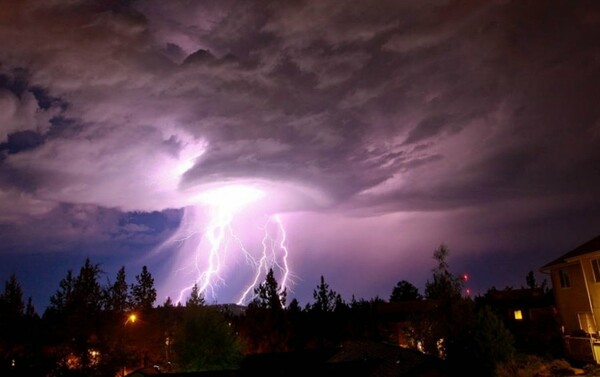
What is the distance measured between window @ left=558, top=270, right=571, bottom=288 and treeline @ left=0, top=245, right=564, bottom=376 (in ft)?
28.2

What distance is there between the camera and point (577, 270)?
1150 inches

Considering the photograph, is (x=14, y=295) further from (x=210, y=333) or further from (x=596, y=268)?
(x=596, y=268)

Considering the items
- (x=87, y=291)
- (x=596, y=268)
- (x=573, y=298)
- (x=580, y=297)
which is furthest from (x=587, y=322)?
(x=87, y=291)

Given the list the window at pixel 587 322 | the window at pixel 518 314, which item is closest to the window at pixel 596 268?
the window at pixel 587 322

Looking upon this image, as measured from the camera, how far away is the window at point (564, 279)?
30.7 meters

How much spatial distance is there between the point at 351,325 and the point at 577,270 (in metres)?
21.7

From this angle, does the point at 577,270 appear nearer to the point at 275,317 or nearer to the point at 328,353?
the point at 328,353

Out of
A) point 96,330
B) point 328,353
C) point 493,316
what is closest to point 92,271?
point 96,330

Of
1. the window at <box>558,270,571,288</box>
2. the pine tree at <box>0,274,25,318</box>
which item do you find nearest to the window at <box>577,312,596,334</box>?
the window at <box>558,270,571,288</box>

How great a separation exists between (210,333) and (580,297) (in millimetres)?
24189

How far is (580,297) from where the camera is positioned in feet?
95.0

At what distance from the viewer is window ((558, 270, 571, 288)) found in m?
30.7

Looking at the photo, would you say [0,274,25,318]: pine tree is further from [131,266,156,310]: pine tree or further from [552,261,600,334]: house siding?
[552,261,600,334]: house siding

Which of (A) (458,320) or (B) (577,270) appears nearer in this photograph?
(A) (458,320)
